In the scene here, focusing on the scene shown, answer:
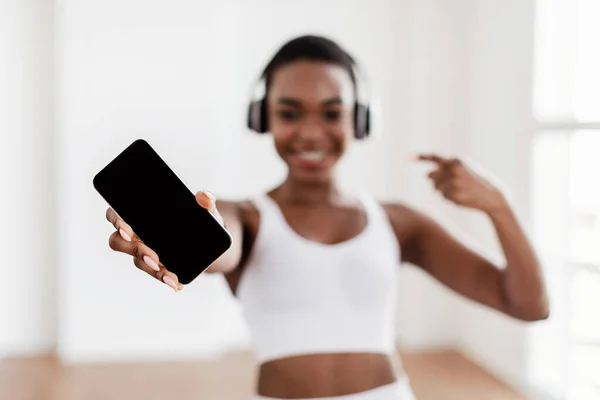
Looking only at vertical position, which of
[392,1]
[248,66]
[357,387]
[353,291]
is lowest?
[357,387]

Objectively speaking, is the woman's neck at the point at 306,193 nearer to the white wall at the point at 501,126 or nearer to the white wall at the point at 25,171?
the white wall at the point at 501,126

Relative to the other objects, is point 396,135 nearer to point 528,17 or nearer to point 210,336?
point 528,17

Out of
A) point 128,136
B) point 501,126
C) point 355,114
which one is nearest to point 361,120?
point 355,114

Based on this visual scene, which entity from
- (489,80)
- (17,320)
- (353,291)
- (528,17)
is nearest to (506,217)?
(353,291)

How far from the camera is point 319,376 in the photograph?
1.23 metres

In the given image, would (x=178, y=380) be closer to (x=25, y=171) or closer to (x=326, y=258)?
(x=25, y=171)

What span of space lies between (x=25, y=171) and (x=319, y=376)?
2.74m

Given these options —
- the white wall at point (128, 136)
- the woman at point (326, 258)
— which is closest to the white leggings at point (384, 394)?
the woman at point (326, 258)

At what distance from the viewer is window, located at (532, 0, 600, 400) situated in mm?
2537

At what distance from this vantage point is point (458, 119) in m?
3.62

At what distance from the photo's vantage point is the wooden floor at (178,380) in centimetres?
294

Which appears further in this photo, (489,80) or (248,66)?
(248,66)

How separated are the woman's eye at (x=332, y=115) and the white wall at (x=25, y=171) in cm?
264

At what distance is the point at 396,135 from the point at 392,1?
0.65 m
